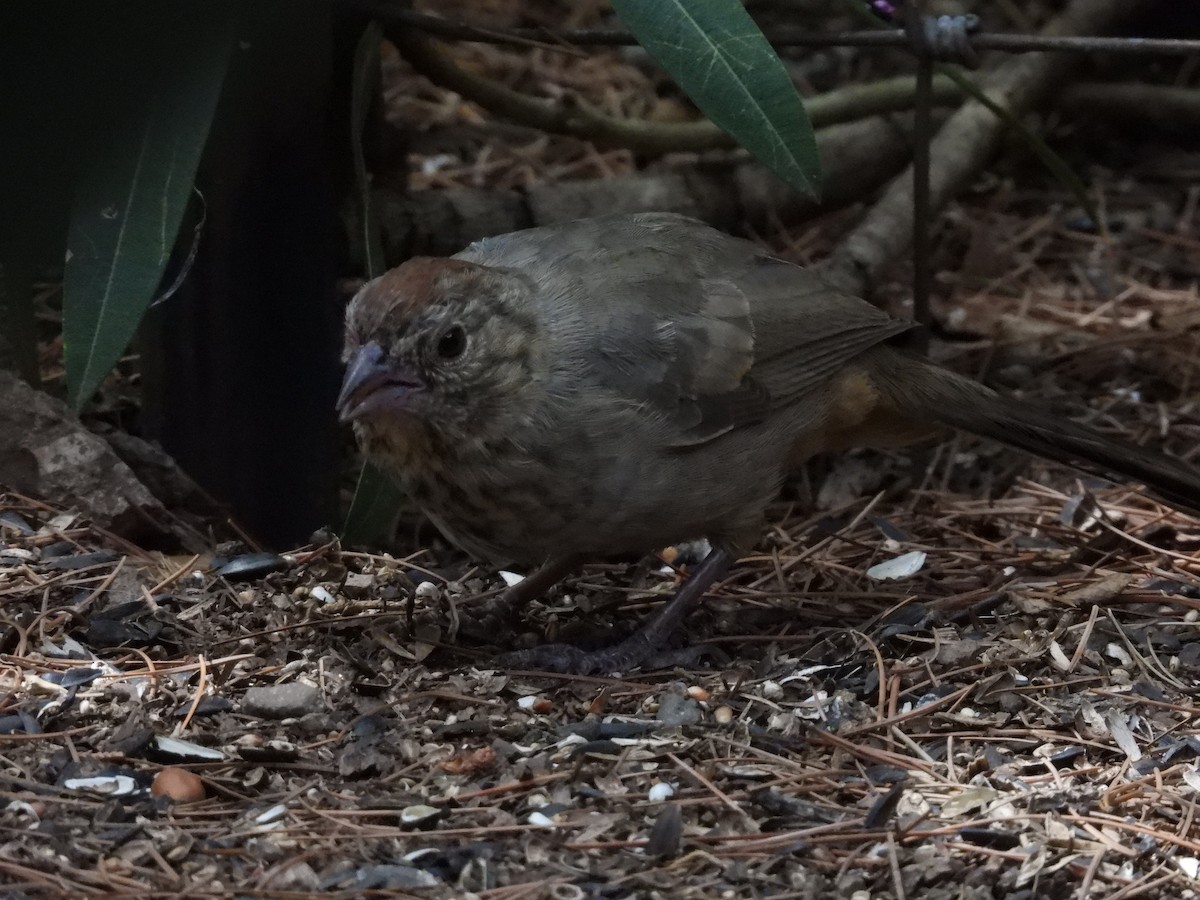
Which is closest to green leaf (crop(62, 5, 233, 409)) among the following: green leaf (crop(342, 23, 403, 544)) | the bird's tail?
green leaf (crop(342, 23, 403, 544))

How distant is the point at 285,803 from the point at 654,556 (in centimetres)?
201

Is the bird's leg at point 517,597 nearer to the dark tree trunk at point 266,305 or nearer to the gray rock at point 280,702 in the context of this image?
the gray rock at point 280,702

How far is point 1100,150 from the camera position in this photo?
726 centimetres

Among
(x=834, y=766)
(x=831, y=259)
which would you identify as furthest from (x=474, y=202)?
(x=834, y=766)

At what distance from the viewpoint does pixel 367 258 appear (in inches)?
175

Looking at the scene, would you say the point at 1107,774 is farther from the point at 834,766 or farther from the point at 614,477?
the point at 614,477

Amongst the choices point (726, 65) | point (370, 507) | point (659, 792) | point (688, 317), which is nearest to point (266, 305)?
point (370, 507)

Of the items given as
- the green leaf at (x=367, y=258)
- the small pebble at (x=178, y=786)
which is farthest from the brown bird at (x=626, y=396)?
the small pebble at (x=178, y=786)

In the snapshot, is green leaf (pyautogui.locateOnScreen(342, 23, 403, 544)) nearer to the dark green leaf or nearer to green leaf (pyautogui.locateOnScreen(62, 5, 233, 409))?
the dark green leaf

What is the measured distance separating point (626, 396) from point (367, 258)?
1237 millimetres

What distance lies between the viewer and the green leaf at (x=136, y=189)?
3.68 m

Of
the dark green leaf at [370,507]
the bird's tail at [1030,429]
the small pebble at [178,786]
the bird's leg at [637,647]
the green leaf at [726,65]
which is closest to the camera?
the small pebble at [178,786]

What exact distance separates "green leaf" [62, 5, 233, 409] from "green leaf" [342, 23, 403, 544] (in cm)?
59

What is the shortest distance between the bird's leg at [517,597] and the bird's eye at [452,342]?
0.77 m
